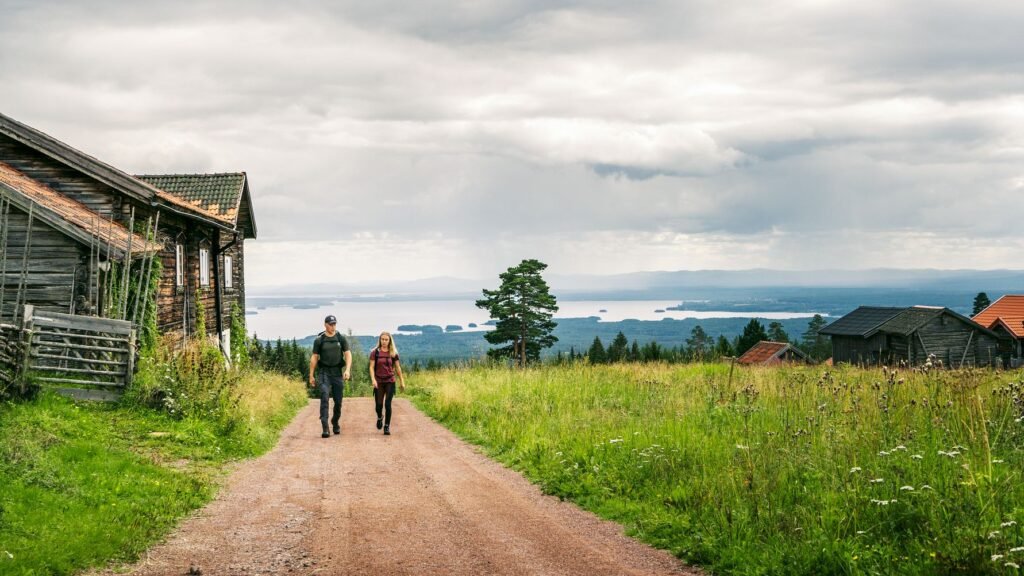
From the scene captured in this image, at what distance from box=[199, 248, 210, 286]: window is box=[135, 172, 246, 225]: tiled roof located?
1.59 metres

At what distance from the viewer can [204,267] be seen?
2873 centimetres

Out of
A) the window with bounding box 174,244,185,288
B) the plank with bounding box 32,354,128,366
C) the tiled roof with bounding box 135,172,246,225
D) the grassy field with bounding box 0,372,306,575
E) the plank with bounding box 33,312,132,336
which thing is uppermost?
the tiled roof with bounding box 135,172,246,225

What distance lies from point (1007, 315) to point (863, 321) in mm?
10347

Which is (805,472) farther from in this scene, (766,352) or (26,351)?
(766,352)

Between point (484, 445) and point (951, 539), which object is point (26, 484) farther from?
point (951, 539)

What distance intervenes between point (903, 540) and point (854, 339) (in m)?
59.0

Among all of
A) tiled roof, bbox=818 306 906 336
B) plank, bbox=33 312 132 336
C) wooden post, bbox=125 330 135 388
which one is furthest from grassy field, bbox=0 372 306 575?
tiled roof, bbox=818 306 906 336

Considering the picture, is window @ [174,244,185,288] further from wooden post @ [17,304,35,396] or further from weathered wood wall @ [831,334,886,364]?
weathered wood wall @ [831,334,886,364]

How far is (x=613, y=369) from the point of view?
71.9 feet

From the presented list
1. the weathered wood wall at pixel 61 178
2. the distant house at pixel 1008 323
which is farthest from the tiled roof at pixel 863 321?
the weathered wood wall at pixel 61 178

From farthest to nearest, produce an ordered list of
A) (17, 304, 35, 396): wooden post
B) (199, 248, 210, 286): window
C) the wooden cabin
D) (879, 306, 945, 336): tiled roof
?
(879, 306, 945, 336): tiled roof < (199, 248, 210, 286): window < the wooden cabin < (17, 304, 35, 396): wooden post

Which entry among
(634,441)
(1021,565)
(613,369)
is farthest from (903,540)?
(613,369)

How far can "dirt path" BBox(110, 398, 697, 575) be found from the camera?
6.68 meters

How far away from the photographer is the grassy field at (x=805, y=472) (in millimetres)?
6301
